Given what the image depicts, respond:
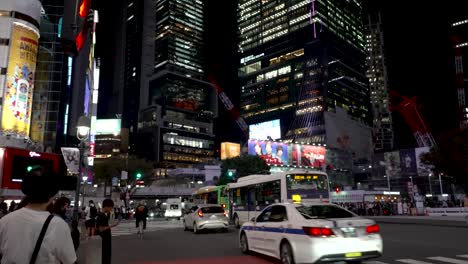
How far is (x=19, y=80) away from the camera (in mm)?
42625

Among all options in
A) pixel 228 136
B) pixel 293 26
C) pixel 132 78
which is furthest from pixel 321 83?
pixel 132 78

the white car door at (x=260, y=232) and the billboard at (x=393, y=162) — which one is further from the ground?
the billboard at (x=393, y=162)

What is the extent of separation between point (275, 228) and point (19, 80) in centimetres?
4218

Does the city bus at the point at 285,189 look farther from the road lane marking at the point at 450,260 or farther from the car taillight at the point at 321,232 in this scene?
the car taillight at the point at 321,232

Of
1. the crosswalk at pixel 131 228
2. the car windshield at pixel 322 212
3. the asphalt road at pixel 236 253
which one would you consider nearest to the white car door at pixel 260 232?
the asphalt road at pixel 236 253

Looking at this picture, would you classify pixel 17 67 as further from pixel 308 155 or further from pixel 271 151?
pixel 308 155

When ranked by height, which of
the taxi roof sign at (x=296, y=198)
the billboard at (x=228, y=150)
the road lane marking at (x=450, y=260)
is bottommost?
the road lane marking at (x=450, y=260)

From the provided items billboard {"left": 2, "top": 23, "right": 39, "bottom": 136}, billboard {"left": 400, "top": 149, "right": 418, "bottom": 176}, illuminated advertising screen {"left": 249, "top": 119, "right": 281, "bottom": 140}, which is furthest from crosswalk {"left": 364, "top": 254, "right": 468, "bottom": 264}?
illuminated advertising screen {"left": 249, "top": 119, "right": 281, "bottom": 140}

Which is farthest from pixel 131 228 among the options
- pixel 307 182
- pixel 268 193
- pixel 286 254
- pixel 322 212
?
pixel 322 212

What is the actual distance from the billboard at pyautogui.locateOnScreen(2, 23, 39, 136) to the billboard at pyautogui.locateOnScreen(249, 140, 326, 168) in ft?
155

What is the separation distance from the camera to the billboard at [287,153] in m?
83.1

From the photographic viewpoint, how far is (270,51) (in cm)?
18475

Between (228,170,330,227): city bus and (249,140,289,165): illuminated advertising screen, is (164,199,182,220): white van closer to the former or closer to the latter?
(228,170,330,227): city bus

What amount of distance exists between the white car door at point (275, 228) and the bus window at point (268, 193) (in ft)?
32.8
